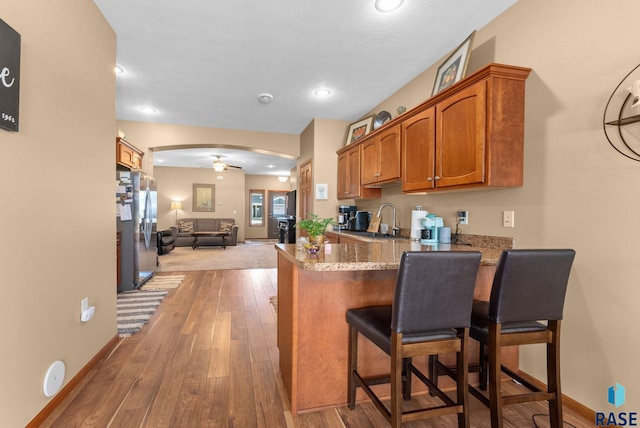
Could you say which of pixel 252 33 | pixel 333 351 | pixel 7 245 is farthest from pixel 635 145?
pixel 7 245

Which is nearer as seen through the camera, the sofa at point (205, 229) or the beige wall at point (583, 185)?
the beige wall at point (583, 185)

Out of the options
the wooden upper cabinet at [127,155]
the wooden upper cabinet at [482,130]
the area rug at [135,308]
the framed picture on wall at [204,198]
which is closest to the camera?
the wooden upper cabinet at [482,130]

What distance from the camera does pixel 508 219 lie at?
2.20 meters

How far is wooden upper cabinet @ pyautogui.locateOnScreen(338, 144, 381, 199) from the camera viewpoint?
4078 millimetres

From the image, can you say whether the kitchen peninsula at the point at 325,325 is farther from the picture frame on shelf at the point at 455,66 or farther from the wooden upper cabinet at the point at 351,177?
the wooden upper cabinet at the point at 351,177

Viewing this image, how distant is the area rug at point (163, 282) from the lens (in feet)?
14.7

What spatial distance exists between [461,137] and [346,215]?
2.69 meters

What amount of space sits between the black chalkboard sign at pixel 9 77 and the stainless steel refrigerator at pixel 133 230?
2.95m

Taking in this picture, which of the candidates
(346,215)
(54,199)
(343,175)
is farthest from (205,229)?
(54,199)

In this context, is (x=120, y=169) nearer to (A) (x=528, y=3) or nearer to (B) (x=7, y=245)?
(B) (x=7, y=245)

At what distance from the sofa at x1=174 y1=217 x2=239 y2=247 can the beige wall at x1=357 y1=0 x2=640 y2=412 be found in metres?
8.37

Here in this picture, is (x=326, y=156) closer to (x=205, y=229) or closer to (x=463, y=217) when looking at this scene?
(x=463, y=217)

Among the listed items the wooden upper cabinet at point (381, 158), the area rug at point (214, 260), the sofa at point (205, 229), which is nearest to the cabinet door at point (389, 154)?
the wooden upper cabinet at point (381, 158)

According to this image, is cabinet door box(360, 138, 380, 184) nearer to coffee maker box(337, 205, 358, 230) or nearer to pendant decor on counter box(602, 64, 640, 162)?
coffee maker box(337, 205, 358, 230)
